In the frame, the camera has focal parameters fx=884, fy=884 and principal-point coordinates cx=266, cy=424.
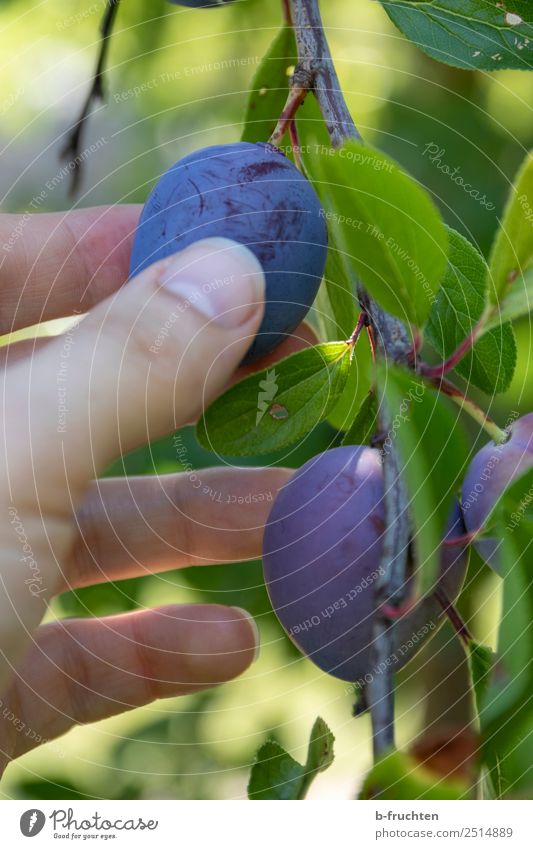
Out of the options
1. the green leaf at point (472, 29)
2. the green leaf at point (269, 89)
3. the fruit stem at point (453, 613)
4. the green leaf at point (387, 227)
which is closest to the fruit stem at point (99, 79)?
the green leaf at point (269, 89)

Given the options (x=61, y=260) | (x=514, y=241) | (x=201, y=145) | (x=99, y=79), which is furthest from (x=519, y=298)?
(x=201, y=145)

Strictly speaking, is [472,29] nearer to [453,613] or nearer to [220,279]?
[220,279]

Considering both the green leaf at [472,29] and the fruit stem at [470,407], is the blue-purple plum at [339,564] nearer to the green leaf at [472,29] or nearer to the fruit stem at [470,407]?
the fruit stem at [470,407]

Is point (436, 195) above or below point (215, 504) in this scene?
above

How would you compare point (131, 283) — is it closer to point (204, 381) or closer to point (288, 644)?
point (204, 381)

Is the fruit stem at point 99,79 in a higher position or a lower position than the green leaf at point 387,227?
higher

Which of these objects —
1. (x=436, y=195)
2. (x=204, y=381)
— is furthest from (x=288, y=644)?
(x=204, y=381)

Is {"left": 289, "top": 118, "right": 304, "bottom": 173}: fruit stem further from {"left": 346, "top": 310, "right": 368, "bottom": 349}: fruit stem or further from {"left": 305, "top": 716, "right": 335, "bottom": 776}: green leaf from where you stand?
{"left": 305, "top": 716, "right": 335, "bottom": 776}: green leaf
